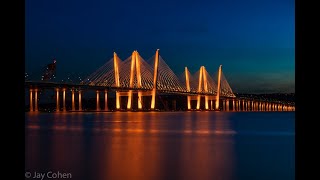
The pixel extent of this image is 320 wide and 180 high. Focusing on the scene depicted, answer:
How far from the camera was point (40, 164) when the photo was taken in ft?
41.9

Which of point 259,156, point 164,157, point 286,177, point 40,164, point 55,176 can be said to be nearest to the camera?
point 55,176

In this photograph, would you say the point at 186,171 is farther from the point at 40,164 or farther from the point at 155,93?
the point at 155,93

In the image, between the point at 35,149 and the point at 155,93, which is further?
the point at 155,93

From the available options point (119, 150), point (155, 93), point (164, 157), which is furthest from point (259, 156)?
point (155, 93)

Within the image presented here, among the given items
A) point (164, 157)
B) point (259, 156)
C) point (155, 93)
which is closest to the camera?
point (164, 157)
